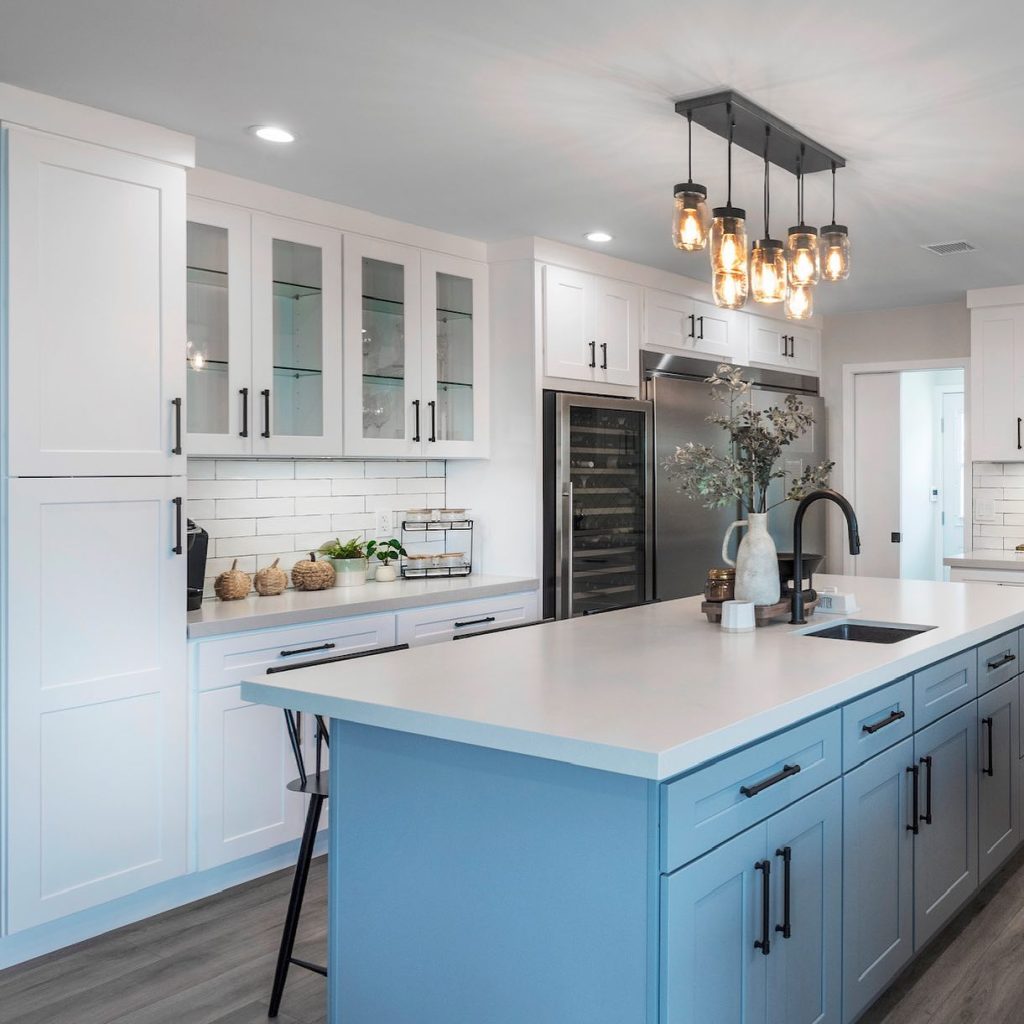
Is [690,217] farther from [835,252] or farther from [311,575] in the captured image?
[311,575]

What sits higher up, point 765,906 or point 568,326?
point 568,326

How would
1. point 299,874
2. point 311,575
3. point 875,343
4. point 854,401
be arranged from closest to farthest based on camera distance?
point 299,874 → point 311,575 → point 875,343 → point 854,401

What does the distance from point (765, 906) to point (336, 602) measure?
2146mm

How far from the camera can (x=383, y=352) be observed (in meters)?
4.18

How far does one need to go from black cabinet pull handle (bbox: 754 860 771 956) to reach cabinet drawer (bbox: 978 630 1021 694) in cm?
151

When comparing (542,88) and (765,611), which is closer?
(542,88)

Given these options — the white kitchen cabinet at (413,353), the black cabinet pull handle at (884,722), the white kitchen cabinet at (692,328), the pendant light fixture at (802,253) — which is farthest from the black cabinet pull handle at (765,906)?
the white kitchen cabinet at (692,328)

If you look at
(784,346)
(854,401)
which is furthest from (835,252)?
(854,401)

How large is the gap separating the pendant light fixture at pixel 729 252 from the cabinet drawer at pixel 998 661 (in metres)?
1.35

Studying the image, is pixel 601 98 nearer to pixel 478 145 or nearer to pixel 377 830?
pixel 478 145

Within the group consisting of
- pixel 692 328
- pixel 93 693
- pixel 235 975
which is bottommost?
pixel 235 975

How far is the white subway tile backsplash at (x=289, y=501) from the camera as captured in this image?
12.8ft

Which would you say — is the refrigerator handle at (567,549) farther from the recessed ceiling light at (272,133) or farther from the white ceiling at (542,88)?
the recessed ceiling light at (272,133)

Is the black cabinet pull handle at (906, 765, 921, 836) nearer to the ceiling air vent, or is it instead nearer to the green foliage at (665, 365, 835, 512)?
the green foliage at (665, 365, 835, 512)
